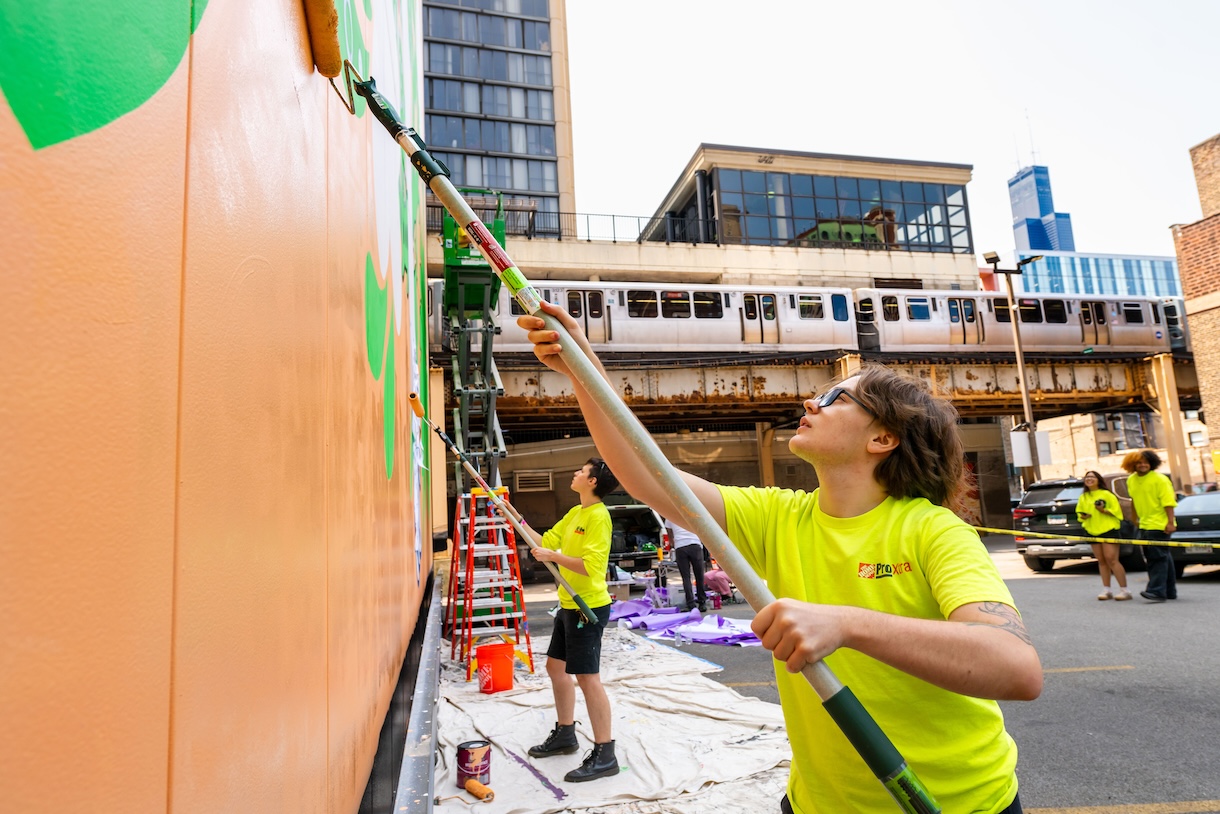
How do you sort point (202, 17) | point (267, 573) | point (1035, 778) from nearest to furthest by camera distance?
point (202, 17), point (267, 573), point (1035, 778)

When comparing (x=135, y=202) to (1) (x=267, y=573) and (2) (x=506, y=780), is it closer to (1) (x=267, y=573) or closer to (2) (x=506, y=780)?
(1) (x=267, y=573)

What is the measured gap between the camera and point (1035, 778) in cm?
413

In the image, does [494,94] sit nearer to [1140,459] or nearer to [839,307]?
[839,307]

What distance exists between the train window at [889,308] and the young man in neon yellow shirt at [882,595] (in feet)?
66.6

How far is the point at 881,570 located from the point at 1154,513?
970 cm

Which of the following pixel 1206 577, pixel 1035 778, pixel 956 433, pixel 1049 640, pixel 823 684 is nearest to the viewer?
pixel 823 684

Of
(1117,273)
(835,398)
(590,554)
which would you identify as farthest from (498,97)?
(1117,273)

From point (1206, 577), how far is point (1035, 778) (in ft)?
34.3

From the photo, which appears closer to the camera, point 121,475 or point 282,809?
point 121,475

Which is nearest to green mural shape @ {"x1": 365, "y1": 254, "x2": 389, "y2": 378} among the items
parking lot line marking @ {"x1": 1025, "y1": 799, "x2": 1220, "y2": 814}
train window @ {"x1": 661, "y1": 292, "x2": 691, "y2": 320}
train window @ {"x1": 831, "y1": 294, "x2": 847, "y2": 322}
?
parking lot line marking @ {"x1": 1025, "y1": 799, "x2": 1220, "y2": 814}

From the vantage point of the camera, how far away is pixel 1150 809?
144 inches

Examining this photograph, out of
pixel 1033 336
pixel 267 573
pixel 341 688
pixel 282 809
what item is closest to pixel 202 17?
pixel 267 573

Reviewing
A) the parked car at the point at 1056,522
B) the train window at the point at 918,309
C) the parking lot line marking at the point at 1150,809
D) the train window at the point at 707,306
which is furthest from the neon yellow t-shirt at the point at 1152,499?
the train window at the point at 918,309

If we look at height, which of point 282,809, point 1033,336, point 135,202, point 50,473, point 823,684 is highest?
point 1033,336
